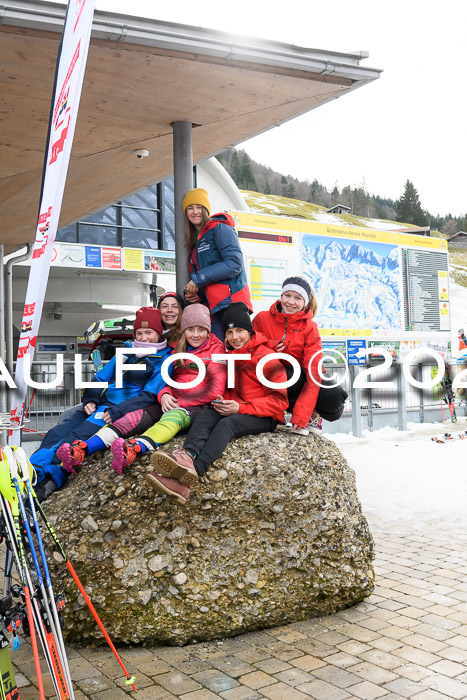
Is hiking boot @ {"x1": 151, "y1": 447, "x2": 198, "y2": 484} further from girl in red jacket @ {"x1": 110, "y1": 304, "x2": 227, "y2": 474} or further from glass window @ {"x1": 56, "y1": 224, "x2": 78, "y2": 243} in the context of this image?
glass window @ {"x1": 56, "y1": 224, "x2": 78, "y2": 243}

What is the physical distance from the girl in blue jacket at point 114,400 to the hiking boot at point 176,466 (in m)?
0.74

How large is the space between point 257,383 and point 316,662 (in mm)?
1779

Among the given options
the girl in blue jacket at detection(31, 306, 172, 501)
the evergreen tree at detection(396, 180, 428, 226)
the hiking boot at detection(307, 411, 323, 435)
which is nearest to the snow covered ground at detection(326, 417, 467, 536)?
the hiking boot at detection(307, 411, 323, 435)

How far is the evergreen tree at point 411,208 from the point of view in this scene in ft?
388

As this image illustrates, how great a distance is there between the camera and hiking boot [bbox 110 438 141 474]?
3.85 m

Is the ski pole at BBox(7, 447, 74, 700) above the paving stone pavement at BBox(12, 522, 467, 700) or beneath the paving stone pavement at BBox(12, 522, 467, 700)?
above

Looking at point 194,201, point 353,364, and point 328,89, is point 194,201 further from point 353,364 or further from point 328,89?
point 353,364

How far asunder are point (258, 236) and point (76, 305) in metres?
8.91

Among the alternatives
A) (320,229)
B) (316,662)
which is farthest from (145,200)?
(316,662)

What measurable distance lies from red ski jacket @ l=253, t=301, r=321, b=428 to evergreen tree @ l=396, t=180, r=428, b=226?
11950 centimetres

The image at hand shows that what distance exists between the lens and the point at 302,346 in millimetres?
4703

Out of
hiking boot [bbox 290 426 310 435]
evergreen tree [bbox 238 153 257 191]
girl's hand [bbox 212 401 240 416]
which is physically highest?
evergreen tree [bbox 238 153 257 191]

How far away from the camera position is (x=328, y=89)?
531 cm

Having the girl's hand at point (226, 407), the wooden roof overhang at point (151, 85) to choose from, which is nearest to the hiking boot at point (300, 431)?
the girl's hand at point (226, 407)
